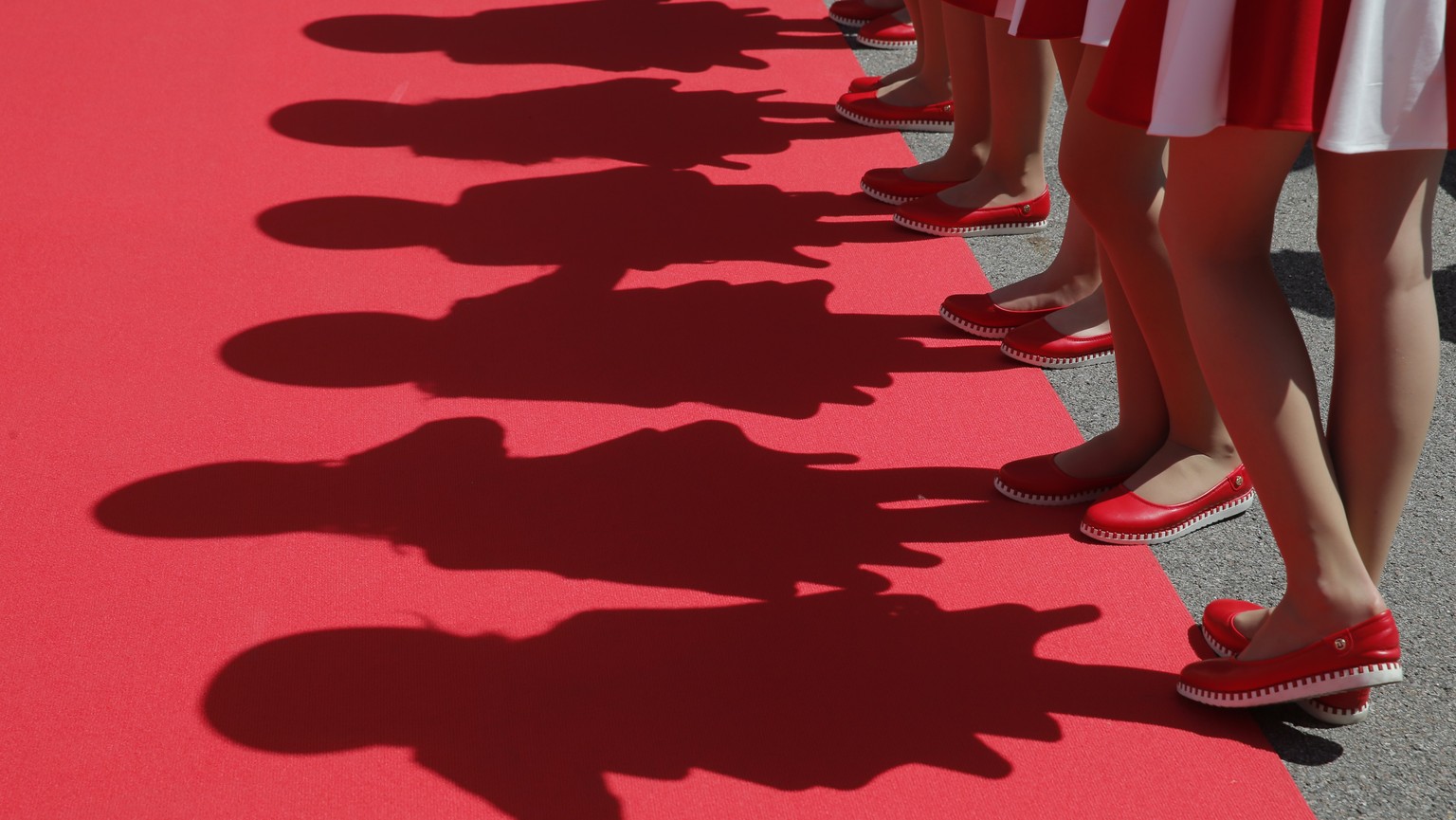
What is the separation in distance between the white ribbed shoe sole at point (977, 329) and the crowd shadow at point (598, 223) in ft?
1.34

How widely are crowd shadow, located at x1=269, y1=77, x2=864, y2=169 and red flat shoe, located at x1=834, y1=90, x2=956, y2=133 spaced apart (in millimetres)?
58

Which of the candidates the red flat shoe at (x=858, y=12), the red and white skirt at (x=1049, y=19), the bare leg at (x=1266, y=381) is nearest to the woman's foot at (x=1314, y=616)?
the bare leg at (x=1266, y=381)

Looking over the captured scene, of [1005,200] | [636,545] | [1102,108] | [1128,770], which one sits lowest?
[1128,770]

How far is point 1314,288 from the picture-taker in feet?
9.59

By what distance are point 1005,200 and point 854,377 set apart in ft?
2.57

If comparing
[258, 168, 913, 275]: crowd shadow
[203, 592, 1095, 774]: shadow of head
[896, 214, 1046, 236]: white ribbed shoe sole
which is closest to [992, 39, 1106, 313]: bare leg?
[896, 214, 1046, 236]: white ribbed shoe sole

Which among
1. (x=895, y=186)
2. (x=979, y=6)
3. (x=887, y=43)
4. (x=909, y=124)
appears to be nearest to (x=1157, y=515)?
(x=979, y=6)

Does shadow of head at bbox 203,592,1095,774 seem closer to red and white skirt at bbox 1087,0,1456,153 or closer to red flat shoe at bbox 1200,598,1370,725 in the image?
red flat shoe at bbox 1200,598,1370,725

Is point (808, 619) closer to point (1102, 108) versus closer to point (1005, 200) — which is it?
point (1102, 108)

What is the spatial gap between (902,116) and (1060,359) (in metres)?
1.32

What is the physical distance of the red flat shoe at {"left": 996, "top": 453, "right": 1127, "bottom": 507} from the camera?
226cm

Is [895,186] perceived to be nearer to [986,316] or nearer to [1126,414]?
[986,316]

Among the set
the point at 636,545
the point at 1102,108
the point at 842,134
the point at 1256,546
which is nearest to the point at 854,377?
the point at 636,545

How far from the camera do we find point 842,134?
3.76 m
